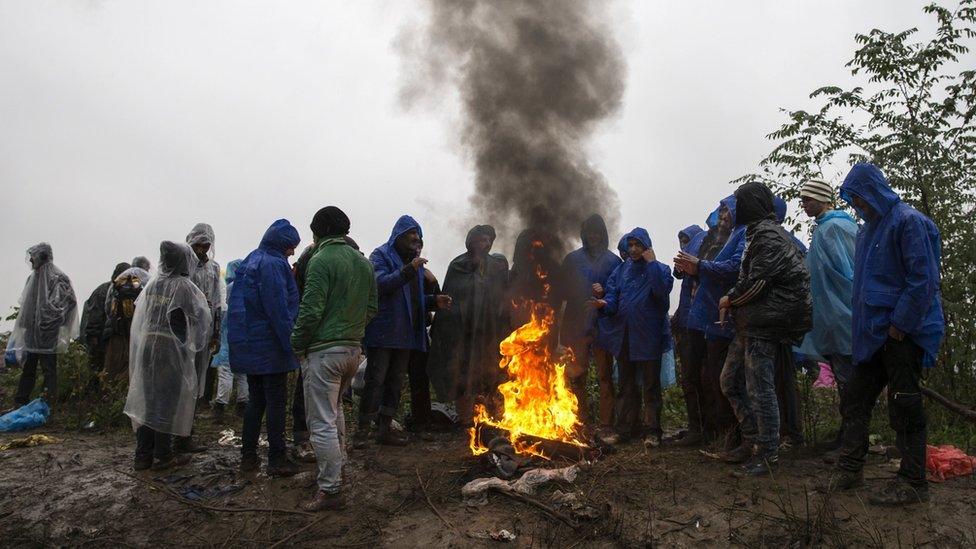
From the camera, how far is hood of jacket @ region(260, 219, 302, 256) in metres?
5.98

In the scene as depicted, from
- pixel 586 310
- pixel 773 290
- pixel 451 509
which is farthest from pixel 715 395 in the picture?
pixel 451 509

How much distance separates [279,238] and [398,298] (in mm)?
1570

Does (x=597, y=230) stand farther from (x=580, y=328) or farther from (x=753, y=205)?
(x=753, y=205)

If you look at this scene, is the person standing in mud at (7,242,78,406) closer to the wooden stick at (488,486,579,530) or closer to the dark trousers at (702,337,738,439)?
the wooden stick at (488,486,579,530)

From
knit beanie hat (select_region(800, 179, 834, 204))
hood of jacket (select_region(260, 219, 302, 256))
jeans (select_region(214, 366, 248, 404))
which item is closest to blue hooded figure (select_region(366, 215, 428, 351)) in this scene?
hood of jacket (select_region(260, 219, 302, 256))

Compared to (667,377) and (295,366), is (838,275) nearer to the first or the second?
(667,377)

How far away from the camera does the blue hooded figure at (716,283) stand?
5.70m

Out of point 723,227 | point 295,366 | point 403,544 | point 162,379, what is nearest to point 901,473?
point 723,227

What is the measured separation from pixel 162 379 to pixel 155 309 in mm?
711

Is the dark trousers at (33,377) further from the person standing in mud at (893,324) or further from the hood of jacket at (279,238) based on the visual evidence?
the person standing in mud at (893,324)

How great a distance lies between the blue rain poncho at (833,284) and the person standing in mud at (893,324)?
0.95 meters

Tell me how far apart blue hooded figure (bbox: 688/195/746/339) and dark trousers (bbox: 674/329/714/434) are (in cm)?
31

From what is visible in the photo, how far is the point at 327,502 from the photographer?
500 cm

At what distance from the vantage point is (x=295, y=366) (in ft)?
19.1
